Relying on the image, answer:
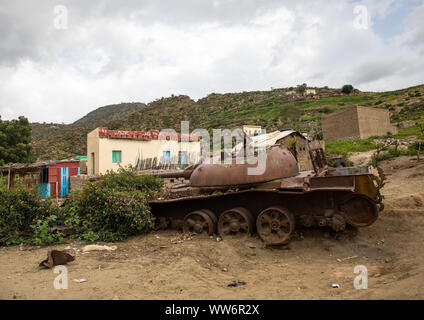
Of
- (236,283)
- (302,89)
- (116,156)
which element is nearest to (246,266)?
(236,283)

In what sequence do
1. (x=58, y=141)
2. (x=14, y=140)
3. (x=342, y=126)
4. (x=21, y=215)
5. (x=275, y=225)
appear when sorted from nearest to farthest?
1. (x=275, y=225)
2. (x=21, y=215)
3. (x=14, y=140)
4. (x=342, y=126)
5. (x=58, y=141)

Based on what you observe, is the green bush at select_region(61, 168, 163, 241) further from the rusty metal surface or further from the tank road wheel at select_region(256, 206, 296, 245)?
the tank road wheel at select_region(256, 206, 296, 245)

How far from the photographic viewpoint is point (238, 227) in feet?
21.9

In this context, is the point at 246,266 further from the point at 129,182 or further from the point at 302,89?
the point at 302,89

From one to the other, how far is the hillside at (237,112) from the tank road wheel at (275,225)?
25403 mm

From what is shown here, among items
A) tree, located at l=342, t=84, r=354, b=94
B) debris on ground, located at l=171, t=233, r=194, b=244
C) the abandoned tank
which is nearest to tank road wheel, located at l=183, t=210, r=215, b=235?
the abandoned tank

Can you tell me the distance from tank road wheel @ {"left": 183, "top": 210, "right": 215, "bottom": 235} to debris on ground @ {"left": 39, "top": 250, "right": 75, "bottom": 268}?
290 centimetres

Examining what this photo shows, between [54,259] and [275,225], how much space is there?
4.19 m

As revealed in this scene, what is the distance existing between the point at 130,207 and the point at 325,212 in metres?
4.45

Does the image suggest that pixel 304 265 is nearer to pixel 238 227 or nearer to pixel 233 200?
pixel 238 227

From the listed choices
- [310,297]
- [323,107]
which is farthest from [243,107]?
[310,297]

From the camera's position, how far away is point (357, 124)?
26438mm

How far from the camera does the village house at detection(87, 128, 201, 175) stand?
18.4 m

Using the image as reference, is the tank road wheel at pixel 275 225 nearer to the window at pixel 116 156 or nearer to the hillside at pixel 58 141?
the window at pixel 116 156
